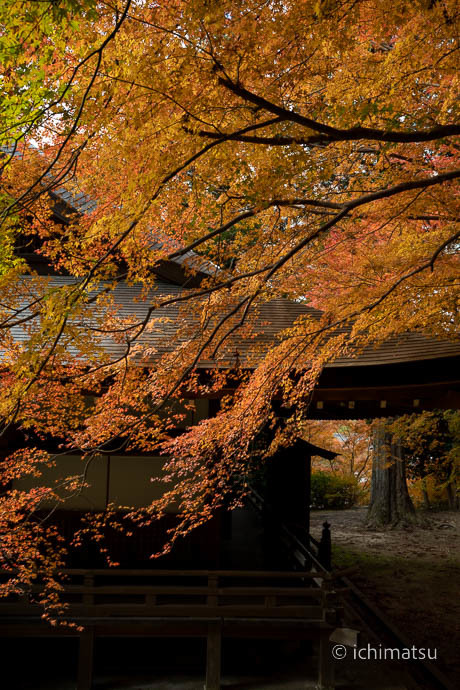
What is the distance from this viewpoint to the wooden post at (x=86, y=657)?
596cm

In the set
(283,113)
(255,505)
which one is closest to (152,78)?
(283,113)

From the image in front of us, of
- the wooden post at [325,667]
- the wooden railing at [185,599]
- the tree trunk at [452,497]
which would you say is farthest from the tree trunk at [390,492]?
the wooden post at [325,667]

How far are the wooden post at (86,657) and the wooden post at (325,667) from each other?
108 inches

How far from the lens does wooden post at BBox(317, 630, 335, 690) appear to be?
20.1 feet

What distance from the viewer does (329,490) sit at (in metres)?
19.5

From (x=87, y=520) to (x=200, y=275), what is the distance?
442 cm

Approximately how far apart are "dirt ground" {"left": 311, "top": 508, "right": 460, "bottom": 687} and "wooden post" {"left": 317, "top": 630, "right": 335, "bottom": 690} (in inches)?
67.0

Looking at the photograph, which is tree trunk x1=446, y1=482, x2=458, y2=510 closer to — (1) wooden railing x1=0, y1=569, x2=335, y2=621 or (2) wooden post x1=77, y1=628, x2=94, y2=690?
(1) wooden railing x1=0, y1=569, x2=335, y2=621

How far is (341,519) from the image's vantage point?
1716cm

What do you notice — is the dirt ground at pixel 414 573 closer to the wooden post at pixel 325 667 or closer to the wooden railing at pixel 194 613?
the wooden post at pixel 325 667

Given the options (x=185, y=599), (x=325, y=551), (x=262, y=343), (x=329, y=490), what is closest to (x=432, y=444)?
(x=325, y=551)

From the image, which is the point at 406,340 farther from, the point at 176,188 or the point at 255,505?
the point at 255,505

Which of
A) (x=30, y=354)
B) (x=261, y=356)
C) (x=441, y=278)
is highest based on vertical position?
(x=441, y=278)

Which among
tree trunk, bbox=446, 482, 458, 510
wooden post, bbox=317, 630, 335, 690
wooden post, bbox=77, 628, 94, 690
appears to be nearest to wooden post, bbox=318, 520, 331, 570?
wooden post, bbox=317, 630, 335, 690
